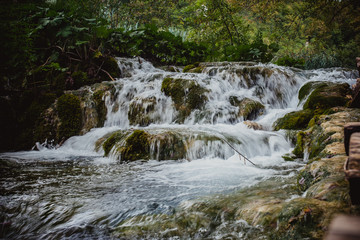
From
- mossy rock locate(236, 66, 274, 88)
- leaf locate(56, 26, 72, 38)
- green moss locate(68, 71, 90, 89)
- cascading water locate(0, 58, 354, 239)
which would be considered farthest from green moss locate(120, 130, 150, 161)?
leaf locate(56, 26, 72, 38)

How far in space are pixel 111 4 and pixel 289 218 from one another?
16.7 metres

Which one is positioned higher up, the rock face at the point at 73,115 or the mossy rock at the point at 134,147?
the rock face at the point at 73,115

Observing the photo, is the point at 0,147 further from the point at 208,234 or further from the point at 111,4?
the point at 111,4

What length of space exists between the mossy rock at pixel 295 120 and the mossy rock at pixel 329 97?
26cm

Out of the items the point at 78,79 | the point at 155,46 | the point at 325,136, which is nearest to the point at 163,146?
the point at 325,136

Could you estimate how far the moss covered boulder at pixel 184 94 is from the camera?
7418mm

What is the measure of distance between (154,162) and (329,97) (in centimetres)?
460

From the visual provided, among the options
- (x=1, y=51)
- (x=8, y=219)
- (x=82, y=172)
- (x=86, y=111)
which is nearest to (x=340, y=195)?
(x=8, y=219)

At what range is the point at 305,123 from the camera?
5.75 metres

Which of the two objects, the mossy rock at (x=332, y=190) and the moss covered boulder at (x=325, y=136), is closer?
the mossy rock at (x=332, y=190)

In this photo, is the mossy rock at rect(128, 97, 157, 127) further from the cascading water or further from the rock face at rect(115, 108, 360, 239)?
the rock face at rect(115, 108, 360, 239)

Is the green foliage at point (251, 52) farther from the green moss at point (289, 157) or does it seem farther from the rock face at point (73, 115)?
the green moss at point (289, 157)

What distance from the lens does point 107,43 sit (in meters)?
10.9

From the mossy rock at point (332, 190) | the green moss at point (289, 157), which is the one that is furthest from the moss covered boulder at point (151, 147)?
the mossy rock at point (332, 190)
